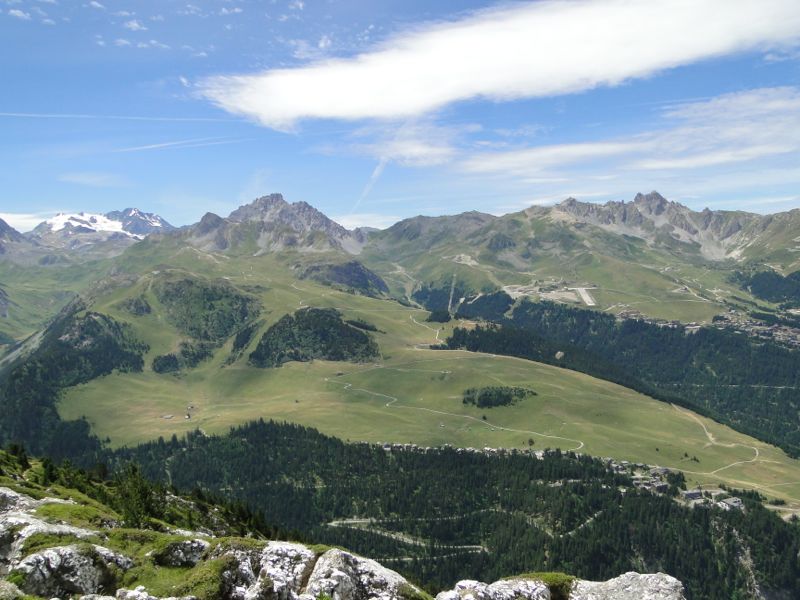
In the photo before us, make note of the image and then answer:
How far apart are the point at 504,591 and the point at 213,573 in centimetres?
1959

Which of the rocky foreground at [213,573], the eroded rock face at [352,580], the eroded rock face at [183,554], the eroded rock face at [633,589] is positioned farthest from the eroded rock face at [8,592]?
the eroded rock face at [633,589]

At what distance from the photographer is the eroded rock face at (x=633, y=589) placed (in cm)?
3844

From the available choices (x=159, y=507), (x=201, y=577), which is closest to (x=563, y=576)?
(x=201, y=577)

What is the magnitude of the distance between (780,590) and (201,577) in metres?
229

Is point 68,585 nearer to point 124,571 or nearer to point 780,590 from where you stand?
point 124,571

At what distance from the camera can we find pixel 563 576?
4247 centimetres

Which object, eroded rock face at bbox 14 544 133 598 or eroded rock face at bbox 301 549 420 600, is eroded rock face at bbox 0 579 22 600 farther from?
eroded rock face at bbox 301 549 420 600

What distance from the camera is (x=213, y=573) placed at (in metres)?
35.4

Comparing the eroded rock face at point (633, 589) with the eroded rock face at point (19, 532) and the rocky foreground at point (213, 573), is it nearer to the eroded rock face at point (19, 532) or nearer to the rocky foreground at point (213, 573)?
the rocky foreground at point (213, 573)

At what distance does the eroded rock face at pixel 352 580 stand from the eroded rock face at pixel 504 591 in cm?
316

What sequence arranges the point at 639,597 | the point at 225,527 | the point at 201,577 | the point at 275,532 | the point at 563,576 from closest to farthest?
the point at 201,577, the point at 639,597, the point at 563,576, the point at 225,527, the point at 275,532

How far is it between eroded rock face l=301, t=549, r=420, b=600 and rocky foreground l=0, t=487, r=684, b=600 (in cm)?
6

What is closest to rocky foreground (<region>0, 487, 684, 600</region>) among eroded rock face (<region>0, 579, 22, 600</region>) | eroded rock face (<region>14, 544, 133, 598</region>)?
eroded rock face (<region>14, 544, 133, 598</region>)

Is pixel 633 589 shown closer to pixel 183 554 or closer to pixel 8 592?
pixel 183 554
